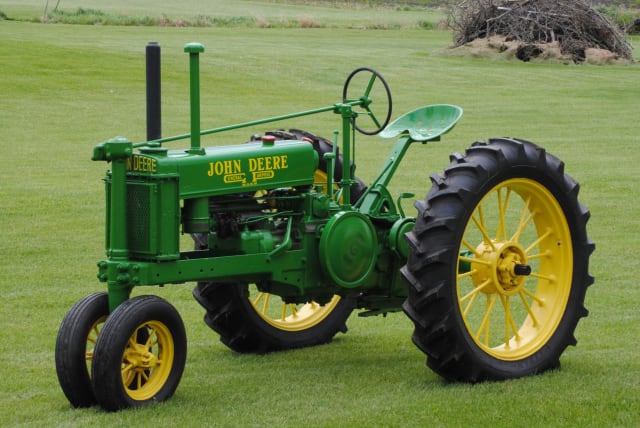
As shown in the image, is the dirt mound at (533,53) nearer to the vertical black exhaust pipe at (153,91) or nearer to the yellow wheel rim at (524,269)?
the yellow wheel rim at (524,269)

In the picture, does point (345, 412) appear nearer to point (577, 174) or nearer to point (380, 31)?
point (577, 174)

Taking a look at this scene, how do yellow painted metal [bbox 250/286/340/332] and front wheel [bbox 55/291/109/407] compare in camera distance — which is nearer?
front wheel [bbox 55/291/109/407]

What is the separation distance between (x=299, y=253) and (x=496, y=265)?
1.12 meters

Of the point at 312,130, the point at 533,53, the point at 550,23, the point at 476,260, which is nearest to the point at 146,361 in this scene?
the point at 476,260

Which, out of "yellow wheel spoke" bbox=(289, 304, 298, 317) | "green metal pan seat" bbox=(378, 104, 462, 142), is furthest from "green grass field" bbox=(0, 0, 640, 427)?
"green metal pan seat" bbox=(378, 104, 462, 142)

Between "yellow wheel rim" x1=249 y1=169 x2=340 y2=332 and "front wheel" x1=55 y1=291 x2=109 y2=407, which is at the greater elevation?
"front wheel" x1=55 y1=291 x2=109 y2=407

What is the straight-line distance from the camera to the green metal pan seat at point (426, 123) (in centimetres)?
730

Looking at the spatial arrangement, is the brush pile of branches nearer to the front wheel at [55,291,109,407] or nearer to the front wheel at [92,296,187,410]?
the front wheel at [92,296,187,410]

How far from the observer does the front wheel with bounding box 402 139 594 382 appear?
20.5 feet

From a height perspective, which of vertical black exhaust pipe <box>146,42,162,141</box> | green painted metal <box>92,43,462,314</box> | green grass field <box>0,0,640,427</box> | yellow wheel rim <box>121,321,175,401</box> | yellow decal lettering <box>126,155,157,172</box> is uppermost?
vertical black exhaust pipe <box>146,42,162,141</box>

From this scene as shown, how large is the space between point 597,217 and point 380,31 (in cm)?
3260

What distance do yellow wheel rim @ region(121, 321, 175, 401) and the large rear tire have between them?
1.12m

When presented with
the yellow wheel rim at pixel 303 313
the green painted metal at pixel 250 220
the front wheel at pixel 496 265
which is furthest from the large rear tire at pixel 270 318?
the front wheel at pixel 496 265

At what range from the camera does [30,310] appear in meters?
8.63
